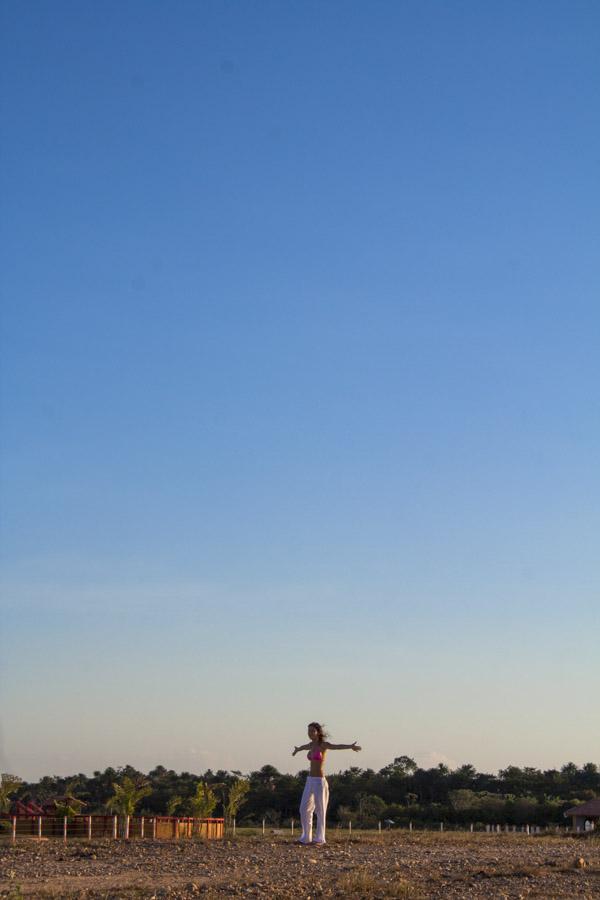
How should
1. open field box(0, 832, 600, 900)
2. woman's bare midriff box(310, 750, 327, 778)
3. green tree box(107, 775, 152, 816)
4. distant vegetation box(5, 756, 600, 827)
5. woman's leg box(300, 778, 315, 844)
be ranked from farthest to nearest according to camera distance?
distant vegetation box(5, 756, 600, 827)
green tree box(107, 775, 152, 816)
woman's bare midriff box(310, 750, 327, 778)
woman's leg box(300, 778, 315, 844)
open field box(0, 832, 600, 900)

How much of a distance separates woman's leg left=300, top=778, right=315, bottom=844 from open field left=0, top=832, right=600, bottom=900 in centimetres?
39

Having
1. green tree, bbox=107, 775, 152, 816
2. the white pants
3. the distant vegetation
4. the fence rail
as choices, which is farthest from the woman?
the distant vegetation

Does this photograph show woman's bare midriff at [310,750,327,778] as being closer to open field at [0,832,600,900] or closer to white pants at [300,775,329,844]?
white pants at [300,775,329,844]

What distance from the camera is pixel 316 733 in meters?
21.8

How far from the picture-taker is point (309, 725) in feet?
72.1

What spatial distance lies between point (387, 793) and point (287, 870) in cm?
7406

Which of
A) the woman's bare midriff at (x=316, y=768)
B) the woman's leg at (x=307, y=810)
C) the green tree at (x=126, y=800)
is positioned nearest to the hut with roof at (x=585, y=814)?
the green tree at (x=126, y=800)

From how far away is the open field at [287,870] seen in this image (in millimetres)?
13914

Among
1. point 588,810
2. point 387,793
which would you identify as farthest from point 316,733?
point 387,793

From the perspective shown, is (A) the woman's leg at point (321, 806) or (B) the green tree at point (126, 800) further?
(B) the green tree at point (126, 800)

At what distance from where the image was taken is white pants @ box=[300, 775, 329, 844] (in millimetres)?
21109

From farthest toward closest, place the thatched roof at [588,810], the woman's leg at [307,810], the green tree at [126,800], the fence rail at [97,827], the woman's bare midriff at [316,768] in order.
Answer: the thatched roof at [588,810]
the green tree at [126,800]
the fence rail at [97,827]
the woman's bare midriff at [316,768]
the woman's leg at [307,810]

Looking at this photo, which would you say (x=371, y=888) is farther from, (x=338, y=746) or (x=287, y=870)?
(x=338, y=746)

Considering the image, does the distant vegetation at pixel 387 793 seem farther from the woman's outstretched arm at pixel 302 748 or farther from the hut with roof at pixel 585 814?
the woman's outstretched arm at pixel 302 748
